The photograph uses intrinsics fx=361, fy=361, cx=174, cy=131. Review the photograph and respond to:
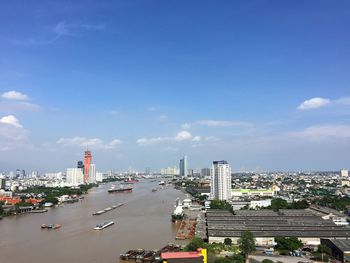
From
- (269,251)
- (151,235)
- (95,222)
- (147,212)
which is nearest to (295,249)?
(269,251)

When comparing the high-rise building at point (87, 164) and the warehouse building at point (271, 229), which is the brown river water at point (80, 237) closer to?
the warehouse building at point (271, 229)

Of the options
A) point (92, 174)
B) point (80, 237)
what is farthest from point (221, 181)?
point (92, 174)

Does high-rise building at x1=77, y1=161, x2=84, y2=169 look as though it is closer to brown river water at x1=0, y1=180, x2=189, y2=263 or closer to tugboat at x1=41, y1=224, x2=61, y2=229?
brown river water at x1=0, y1=180, x2=189, y2=263

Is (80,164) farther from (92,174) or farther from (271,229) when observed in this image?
(271,229)

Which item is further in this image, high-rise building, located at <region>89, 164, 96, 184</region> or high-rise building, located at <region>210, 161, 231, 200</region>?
high-rise building, located at <region>89, 164, 96, 184</region>

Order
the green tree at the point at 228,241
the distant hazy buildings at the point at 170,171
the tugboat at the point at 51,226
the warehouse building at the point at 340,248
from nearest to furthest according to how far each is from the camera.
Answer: the warehouse building at the point at 340,248
the green tree at the point at 228,241
the tugboat at the point at 51,226
the distant hazy buildings at the point at 170,171

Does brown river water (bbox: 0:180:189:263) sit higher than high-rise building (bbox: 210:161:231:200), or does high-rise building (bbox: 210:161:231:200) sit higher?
high-rise building (bbox: 210:161:231:200)

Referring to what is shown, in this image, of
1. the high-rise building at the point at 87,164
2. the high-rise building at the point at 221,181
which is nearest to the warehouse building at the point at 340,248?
the high-rise building at the point at 221,181

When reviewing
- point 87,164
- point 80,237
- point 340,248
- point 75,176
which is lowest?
point 80,237

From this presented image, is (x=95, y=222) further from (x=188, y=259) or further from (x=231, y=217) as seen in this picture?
(x=188, y=259)

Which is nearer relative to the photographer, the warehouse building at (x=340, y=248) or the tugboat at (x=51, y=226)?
the warehouse building at (x=340, y=248)

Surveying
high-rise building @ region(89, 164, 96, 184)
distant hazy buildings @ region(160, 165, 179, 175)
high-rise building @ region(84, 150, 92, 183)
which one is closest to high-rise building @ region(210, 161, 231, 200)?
high-rise building @ region(84, 150, 92, 183)

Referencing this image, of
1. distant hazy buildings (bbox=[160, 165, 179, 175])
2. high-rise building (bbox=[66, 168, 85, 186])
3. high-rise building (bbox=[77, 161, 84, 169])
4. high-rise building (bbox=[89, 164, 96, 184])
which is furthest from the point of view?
distant hazy buildings (bbox=[160, 165, 179, 175])
